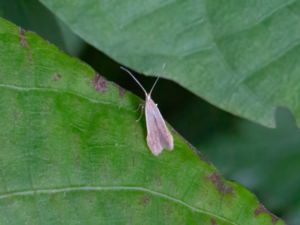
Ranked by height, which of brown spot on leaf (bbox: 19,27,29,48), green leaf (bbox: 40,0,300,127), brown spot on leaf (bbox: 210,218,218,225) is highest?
green leaf (bbox: 40,0,300,127)

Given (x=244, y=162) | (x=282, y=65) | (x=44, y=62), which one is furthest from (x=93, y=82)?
(x=244, y=162)

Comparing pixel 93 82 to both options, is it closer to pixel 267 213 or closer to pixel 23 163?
pixel 23 163

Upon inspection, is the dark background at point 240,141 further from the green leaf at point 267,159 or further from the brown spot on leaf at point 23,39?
the brown spot on leaf at point 23,39

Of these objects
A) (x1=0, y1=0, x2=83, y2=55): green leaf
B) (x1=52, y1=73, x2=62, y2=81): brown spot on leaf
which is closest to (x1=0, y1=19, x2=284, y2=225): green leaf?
(x1=52, y1=73, x2=62, y2=81): brown spot on leaf

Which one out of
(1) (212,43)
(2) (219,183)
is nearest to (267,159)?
(2) (219,183)

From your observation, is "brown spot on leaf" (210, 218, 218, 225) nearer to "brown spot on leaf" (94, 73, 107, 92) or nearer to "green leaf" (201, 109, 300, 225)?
"brown spot on leaf" (94, 73, 107, 92)

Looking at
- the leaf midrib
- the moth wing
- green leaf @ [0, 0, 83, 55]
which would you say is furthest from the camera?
green leaf @ [0, 0, 83, 55]

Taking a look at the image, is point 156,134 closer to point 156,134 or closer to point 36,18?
point 156,134
